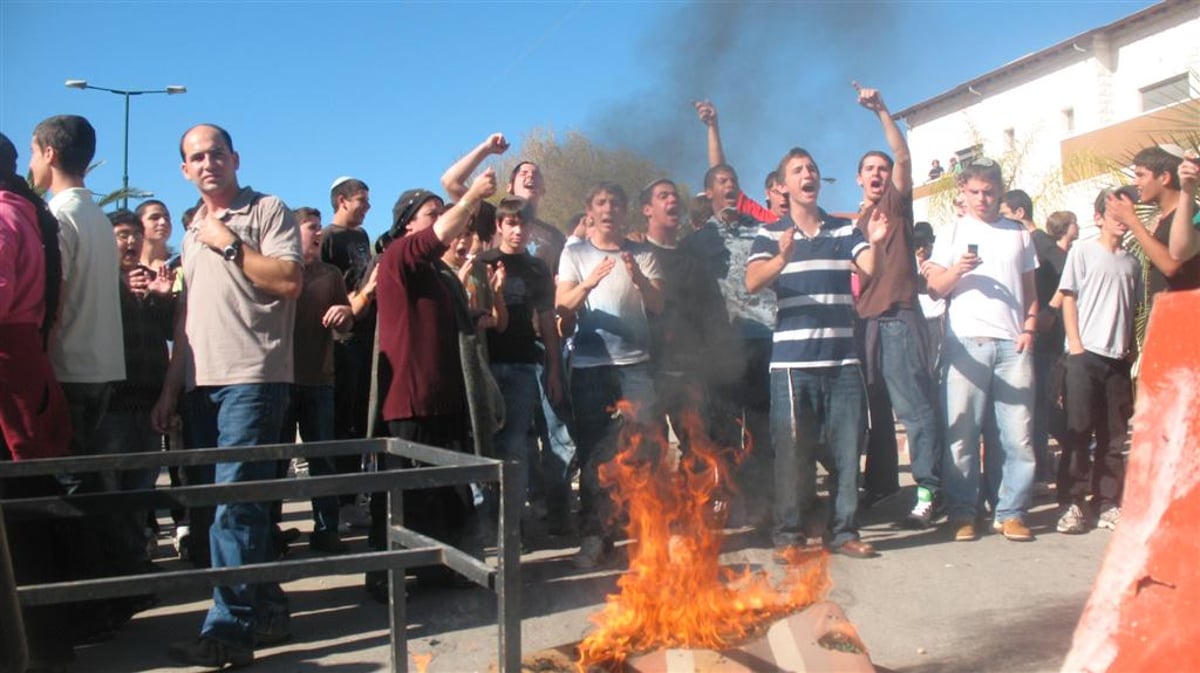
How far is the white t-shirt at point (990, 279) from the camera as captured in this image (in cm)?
620

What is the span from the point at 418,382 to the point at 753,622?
6.39 ft

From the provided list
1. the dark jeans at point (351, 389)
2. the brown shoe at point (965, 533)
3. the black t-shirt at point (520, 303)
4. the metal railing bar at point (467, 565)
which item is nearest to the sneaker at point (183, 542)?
the dark jeans at point (351, 389)

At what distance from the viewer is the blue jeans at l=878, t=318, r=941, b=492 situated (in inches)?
247

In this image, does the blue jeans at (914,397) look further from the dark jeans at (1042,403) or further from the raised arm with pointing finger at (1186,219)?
the raised arm with pointing finger at (1186,219)

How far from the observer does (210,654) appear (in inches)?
153

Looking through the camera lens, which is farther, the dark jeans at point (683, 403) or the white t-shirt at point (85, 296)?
the dark jeans at point (683, 403)

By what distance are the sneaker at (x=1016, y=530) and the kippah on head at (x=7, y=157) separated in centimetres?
556

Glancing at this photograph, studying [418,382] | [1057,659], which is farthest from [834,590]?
[418,382]

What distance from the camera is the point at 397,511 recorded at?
3.23 metres

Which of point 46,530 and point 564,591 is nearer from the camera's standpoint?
point 46,530

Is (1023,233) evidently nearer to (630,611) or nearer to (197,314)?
(630,611)

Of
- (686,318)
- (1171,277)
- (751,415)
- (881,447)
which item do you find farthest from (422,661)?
(1171,277)

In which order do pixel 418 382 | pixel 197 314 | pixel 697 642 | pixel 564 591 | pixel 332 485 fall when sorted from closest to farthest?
1. pixel 332 485
2. pixel 697 642
3. pixel 197 314
4. pixel 418 382
5. pixel 564 591

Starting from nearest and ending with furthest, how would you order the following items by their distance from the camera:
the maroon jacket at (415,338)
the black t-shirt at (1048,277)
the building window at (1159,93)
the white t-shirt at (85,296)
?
1. the white t-shirt at (85,296)
2. the maroon jacket at (415,338)
3. the black t-shirt at (1048,277)
4. the building window at (1159,93)
